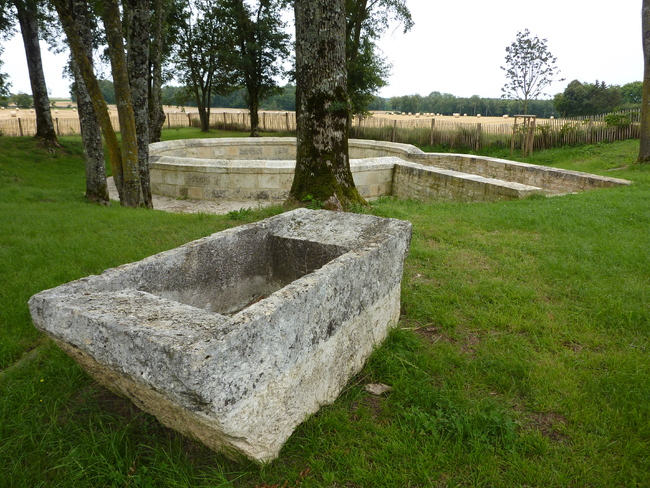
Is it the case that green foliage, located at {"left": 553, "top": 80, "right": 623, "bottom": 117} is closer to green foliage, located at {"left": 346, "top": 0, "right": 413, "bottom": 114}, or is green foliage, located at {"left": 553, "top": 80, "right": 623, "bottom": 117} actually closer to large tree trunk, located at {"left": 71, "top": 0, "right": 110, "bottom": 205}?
green foliage, located at {"left": 346, "top": 0, "right": 413, "bottom": 114}

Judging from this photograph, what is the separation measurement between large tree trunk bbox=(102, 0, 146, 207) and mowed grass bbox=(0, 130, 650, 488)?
2584mm

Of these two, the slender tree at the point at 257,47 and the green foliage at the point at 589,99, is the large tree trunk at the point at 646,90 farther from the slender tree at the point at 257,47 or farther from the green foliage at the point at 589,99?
the green foliage at the point at 589,99

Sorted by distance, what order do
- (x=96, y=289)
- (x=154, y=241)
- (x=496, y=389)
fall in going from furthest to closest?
1. (x=154, y=241)
2. (x=496, y=389)
3. (x=96, y=289)

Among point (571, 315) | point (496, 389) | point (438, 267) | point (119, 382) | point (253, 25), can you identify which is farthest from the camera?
point (253, 25)

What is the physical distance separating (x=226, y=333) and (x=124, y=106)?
21.7 ft

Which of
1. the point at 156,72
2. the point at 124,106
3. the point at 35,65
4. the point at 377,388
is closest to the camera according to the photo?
the point at 377,388

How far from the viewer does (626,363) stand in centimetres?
289

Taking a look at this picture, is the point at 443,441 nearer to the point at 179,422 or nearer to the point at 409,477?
the point at 409,477

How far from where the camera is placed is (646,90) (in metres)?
12.2

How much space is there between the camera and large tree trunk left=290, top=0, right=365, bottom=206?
5844mm

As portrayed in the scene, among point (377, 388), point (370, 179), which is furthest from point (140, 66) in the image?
point (377, 388)

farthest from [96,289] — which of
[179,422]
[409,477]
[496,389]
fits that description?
[496,389]

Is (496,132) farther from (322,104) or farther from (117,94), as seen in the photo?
(117,94)

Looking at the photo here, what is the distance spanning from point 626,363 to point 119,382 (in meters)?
3.11
